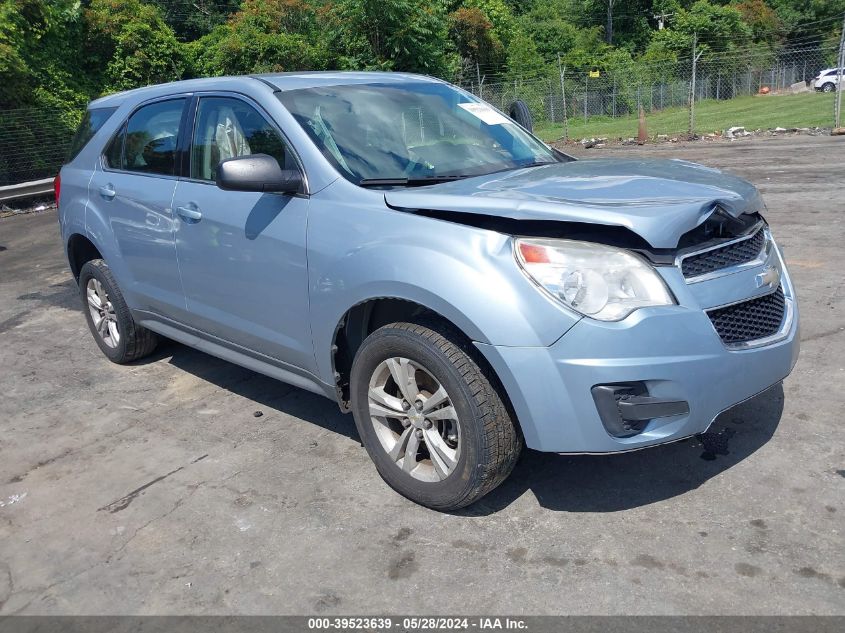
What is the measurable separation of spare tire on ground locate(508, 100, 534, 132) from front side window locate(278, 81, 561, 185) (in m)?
0.56

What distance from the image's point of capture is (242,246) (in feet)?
13.0

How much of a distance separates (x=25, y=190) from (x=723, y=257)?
1575 cm

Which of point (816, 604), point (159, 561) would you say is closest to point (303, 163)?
point (159, 561)

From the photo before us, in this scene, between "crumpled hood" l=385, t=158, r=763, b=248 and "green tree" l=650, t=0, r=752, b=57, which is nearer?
"crumpled hood" l=385, t=158, r=763, b=248

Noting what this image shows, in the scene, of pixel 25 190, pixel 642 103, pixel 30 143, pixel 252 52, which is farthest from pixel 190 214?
pixel 642 103

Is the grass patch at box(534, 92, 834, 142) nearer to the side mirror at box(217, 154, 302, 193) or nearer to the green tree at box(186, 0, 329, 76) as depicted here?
the green tree at box(186, 0, 329, 76)

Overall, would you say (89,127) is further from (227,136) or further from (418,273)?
(418,273)

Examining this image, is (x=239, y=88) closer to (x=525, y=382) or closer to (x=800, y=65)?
(x=525, y=382)

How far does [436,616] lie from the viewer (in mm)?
2721

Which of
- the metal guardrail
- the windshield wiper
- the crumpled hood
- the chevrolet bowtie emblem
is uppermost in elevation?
the windshield wiper

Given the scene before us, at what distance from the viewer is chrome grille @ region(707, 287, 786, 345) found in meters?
3.01

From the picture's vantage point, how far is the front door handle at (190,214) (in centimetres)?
423

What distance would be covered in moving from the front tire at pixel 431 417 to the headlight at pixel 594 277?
447mm

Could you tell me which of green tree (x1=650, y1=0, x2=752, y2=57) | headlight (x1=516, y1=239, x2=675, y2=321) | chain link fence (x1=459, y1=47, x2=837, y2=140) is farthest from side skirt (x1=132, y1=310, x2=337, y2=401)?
green tree (x1=650, y1=0, x2=752, y2=57)
